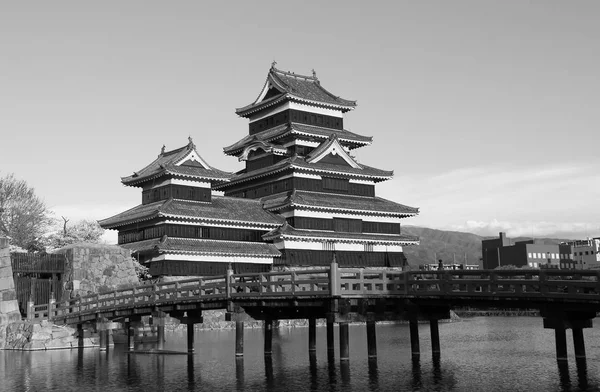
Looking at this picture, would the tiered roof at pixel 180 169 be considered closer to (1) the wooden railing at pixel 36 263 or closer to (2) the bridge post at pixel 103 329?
(1) the wooden railing at pixel 36 263

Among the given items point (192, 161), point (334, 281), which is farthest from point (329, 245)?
point (334, 281)

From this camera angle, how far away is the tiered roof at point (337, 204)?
2756 inches

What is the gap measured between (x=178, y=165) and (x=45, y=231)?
16.9 m

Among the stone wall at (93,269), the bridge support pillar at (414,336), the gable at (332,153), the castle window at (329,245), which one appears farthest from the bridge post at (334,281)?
the gable at (332,153)

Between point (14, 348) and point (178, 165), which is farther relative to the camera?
point (178, 165)

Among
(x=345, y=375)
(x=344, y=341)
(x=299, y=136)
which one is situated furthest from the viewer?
(x=299, y=136)

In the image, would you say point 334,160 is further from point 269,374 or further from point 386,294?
point 269,374

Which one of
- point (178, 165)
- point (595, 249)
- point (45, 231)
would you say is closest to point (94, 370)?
point (178, 165)

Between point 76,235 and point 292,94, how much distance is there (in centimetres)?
2536

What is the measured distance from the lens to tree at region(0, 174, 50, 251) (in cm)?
6950

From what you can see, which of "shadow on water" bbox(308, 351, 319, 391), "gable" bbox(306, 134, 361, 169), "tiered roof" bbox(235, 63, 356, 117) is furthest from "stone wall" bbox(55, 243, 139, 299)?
"tiered roof" bbox(235, 63, 356, 117)

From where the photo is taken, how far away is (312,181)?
7356 cm

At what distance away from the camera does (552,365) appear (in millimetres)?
30094

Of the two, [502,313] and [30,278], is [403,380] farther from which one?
[502,313]
